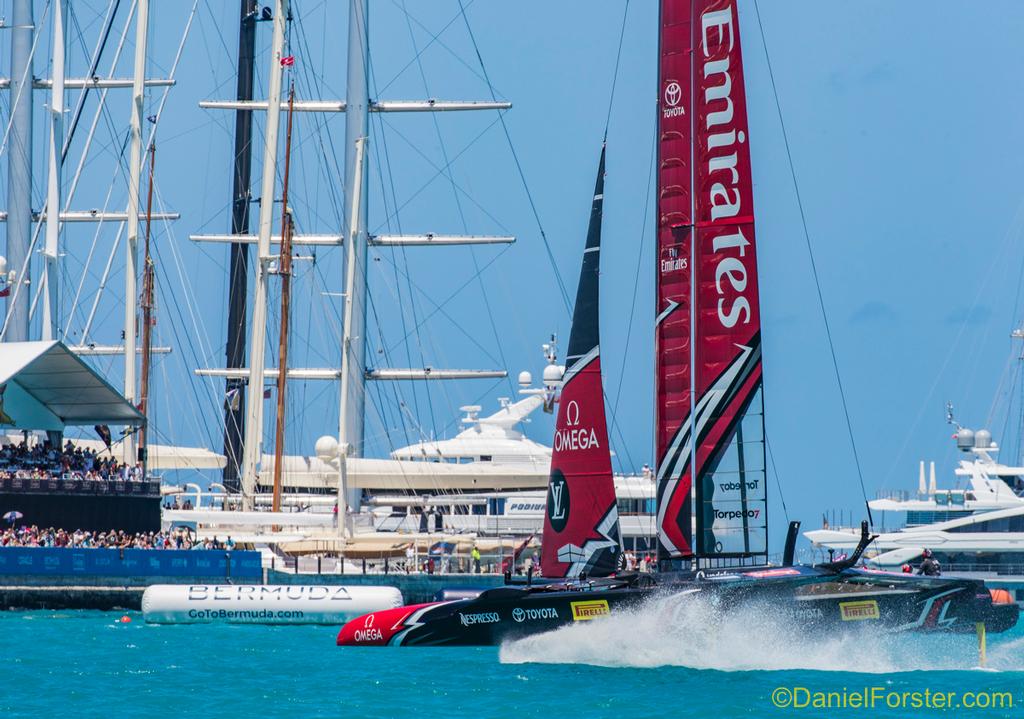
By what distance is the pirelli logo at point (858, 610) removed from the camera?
2923 cm

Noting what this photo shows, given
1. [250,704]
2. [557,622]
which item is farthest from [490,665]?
[250,704]

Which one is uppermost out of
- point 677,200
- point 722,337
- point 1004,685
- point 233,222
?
point 233,222

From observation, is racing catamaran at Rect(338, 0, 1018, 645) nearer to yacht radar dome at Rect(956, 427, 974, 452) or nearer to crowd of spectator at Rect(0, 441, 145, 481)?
crowd of spectator at Rect(0, 441, 145, 481)

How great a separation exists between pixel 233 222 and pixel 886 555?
92.5ft

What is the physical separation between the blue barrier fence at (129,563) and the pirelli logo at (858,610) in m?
24.6

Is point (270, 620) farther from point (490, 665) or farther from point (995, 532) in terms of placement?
point (995, 532)

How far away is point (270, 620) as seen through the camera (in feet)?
147

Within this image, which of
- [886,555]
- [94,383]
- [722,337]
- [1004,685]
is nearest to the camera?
[1004,685]

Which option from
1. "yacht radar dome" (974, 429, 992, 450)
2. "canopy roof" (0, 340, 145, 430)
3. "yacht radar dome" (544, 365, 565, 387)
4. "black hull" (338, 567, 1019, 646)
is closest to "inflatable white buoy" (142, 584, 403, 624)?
"canopy roof" (0, 340, 145, 430)

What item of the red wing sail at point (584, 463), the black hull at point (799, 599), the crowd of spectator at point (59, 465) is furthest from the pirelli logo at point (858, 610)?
the crowd of spectator at point (59, 465)

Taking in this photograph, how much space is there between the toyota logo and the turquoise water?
884 cm

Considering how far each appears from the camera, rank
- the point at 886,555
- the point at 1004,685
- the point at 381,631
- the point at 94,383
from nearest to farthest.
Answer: the point at 1004,685, the point at 381,631, the point at 94,383, the point at 886,555

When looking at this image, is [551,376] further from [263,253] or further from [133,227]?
[133,227]

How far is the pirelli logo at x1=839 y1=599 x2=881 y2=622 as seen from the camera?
2923 centimetres
